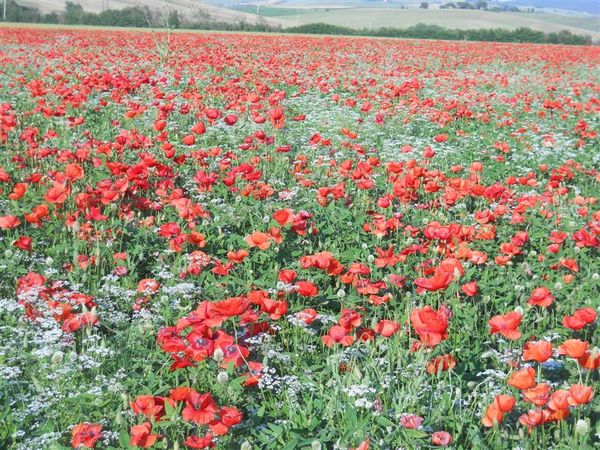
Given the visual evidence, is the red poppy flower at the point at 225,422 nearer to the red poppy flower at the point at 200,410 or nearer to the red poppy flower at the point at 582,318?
the red poppy flower at the point at 200,410

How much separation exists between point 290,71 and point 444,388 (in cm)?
1178

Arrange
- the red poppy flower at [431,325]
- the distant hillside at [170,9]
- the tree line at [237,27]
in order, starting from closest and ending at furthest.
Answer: the red poppy flower at [431,325] < the tree line at [237,27] < the distant hillside at [170,9]

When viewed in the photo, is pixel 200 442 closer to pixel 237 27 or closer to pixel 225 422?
pixel 225 422

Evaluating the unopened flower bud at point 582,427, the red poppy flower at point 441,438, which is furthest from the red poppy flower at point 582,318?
A: the red poppy flower at point 441,438

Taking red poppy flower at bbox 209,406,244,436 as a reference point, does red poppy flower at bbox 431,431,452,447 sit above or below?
below

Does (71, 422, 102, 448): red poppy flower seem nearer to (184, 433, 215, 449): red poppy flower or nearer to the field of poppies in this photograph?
the field of poppies

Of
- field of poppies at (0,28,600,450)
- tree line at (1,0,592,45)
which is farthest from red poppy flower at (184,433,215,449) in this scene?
tree line at (1,0,592,45)

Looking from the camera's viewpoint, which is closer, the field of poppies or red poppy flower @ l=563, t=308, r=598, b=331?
the field of poppies

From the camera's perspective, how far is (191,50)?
18.3 meters

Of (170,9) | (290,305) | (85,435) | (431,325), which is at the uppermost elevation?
(170,9)

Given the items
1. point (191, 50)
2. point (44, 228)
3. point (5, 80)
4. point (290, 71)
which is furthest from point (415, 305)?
point (191, 50)

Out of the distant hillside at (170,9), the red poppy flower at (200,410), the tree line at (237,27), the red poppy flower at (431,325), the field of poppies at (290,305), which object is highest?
the distant hillside at (170,9)

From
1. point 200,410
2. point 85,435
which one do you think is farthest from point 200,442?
point 85,435

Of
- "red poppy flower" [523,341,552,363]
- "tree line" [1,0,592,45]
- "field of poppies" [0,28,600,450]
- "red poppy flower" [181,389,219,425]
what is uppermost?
"tree line" [1,0,592,45]
